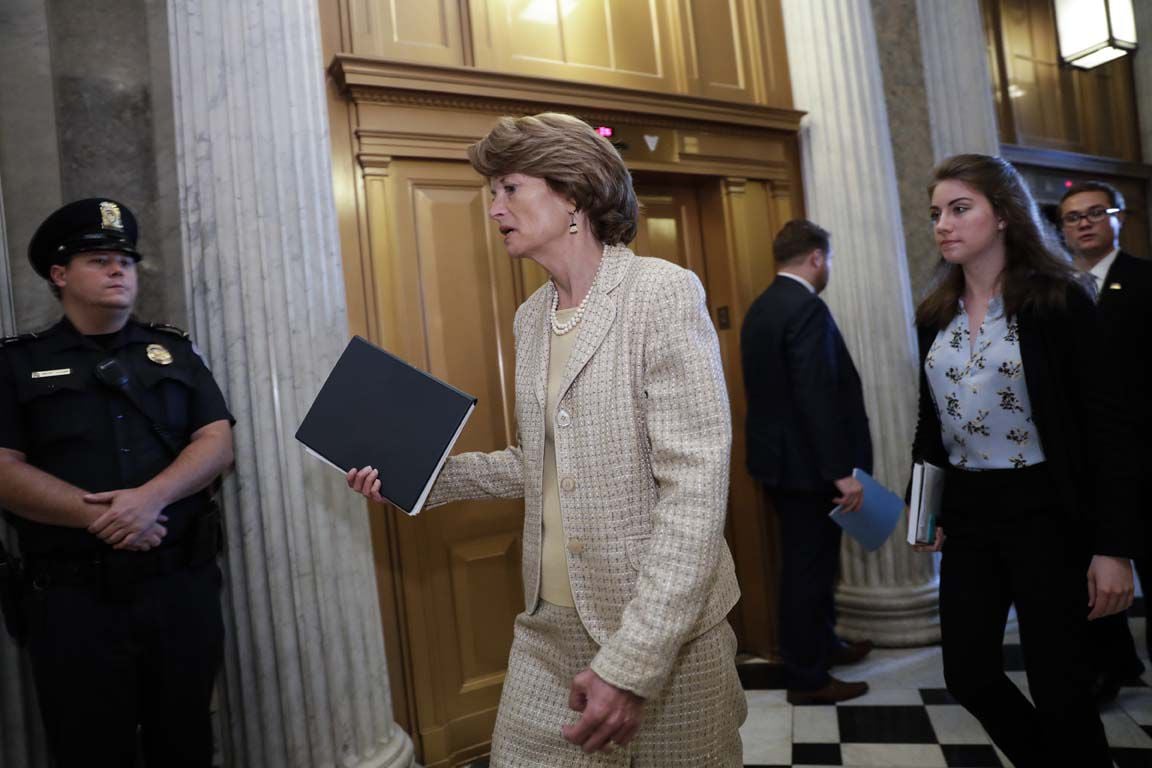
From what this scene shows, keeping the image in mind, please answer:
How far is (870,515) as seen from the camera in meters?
2.97

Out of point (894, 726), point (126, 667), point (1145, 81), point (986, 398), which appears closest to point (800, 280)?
point (986, 398)

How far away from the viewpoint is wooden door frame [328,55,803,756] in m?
2.69

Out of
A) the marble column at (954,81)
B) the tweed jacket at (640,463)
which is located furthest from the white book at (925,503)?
the marble column at (954,81)

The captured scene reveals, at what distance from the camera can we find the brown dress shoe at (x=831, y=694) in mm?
3098

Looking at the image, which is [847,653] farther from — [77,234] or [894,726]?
[77,234]

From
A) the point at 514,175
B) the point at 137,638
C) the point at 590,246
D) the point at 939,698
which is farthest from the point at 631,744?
the point at 939,698

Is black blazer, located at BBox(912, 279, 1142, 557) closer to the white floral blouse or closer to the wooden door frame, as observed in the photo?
the white floral blouse

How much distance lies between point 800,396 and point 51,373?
241cm

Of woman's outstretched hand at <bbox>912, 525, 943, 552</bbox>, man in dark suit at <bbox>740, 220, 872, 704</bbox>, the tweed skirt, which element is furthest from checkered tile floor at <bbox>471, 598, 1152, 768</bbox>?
the tweed skirt

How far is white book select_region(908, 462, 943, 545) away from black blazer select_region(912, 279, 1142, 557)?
0.26 m

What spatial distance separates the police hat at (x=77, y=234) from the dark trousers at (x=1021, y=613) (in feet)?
7.12

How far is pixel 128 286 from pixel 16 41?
38.3 inches

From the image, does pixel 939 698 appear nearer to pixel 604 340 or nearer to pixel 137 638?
pixel 604 340

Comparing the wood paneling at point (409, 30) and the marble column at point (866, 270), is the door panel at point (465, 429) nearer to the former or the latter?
the wood paneling at point (409, 30)
